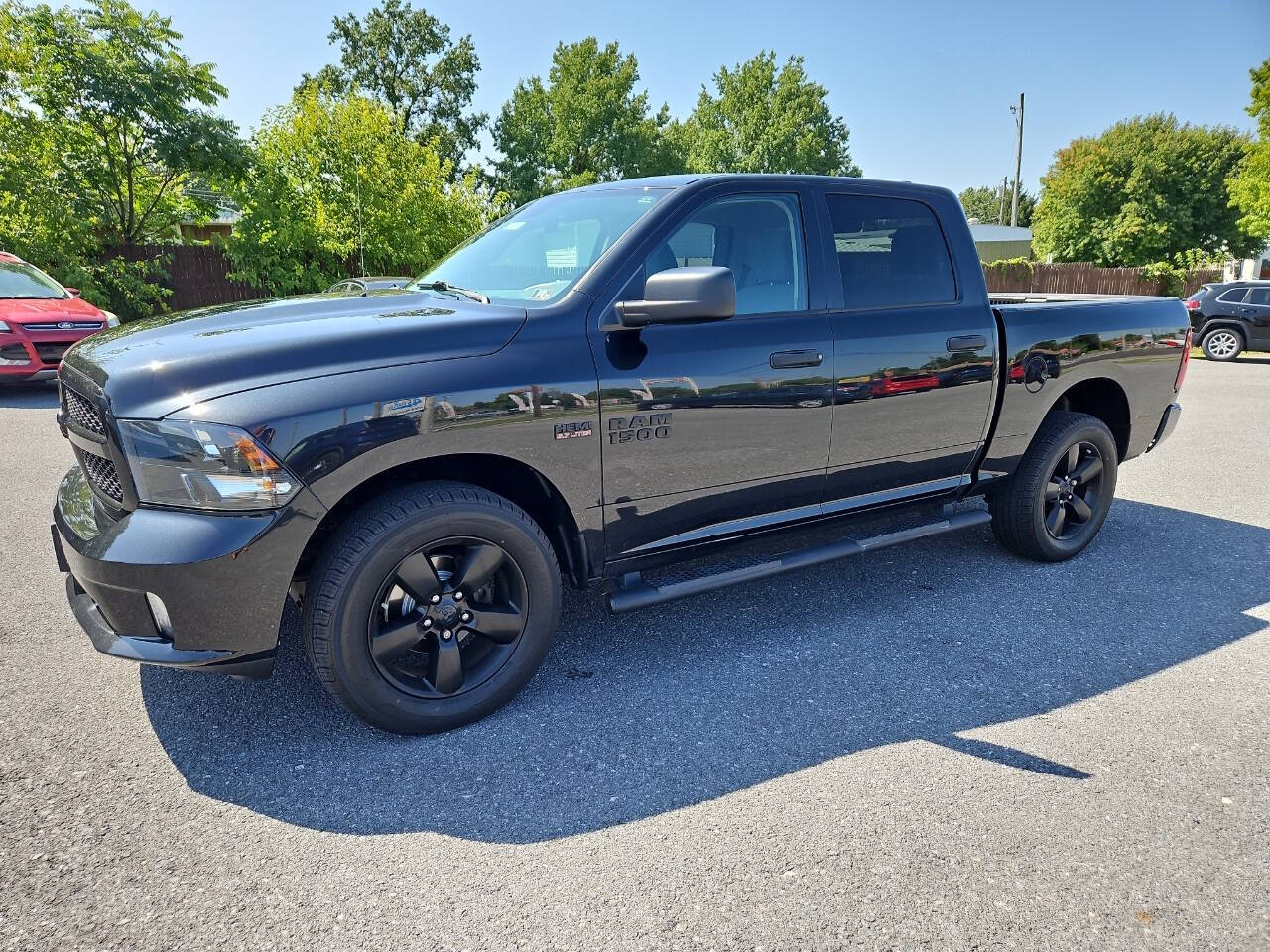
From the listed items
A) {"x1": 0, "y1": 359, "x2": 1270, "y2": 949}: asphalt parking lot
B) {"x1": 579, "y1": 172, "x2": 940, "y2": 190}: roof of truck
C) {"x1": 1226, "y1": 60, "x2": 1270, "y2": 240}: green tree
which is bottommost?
{"x1": 0, "y1": 359, "x2": 1270, "y2": 949}: asphalt parking lot

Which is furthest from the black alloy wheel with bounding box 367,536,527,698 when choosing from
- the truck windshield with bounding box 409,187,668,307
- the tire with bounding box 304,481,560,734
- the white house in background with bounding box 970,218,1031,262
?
the white house in background with bounding box 970,218,1031,262

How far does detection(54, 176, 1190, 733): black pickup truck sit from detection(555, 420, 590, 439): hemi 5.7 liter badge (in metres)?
0.01

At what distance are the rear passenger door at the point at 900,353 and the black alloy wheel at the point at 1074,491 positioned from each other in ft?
2.38

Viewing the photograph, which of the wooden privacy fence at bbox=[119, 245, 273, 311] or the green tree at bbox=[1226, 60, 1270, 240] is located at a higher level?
the green tree at bbox=[1226, 60, 1270, 240]

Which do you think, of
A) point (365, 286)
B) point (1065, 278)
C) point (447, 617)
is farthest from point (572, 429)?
point (1065, 278)

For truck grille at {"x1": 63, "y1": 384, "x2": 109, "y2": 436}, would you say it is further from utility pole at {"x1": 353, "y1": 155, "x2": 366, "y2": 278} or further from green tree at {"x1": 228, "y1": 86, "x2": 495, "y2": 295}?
green tree at {"x1": 228, "y1": 86, "x2": 495, "y2": 295}

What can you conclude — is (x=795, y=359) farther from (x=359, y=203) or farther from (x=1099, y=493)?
(x=359, y=203)

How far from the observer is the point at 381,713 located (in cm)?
268

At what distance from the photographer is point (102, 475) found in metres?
2.58

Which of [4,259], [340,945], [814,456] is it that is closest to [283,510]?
[340,945]

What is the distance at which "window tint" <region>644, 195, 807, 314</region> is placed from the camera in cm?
326

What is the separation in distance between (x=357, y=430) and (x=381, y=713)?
94 centimetres

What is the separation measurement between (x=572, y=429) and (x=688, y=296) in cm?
60

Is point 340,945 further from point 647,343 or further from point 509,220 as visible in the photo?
point 509,220
